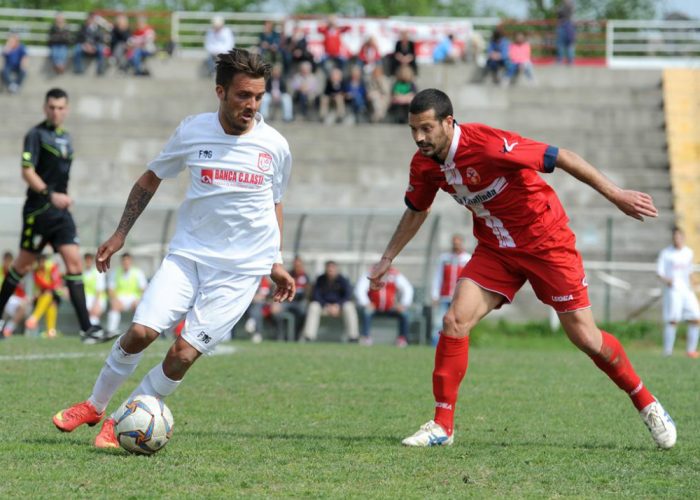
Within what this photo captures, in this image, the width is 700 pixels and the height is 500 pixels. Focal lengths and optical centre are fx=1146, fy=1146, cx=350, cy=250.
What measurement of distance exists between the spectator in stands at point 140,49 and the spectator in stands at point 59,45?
5.37 feet

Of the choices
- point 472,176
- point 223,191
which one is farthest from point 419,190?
point 223,191

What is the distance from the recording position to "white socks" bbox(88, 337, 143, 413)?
6664mm

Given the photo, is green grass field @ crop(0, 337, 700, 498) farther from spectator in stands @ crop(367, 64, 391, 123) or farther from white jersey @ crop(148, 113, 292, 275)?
spectator in stands @ crop(367, 64, 391, 123)

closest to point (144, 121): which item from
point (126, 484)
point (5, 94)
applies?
point (5, 94)

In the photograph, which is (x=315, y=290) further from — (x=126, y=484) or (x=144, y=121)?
(x=126, y=484)

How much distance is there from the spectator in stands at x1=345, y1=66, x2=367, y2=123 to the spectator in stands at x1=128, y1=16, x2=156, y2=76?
580 cm

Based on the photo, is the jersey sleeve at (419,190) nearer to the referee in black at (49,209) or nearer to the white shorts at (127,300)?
the referee in black at (49,209)

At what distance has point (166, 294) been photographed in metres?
6.45

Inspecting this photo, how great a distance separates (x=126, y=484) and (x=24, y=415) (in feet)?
8.58

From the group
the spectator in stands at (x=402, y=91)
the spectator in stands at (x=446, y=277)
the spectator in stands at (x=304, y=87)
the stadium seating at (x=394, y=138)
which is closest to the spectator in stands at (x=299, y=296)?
the spectator in stands at (x=446, y=277)

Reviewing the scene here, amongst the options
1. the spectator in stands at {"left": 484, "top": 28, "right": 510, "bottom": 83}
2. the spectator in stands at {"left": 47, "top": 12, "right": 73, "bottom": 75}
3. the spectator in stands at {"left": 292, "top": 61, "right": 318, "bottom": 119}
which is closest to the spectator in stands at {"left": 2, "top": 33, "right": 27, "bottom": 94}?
the spectator in stands at {"left": 47, "top": 12, "right": 73, "bottom": 75}

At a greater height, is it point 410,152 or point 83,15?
point 83,15

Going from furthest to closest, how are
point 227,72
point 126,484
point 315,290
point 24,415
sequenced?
point 315,290
point 24,415
point 227,72
point 126,484

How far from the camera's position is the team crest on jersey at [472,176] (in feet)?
23.0
